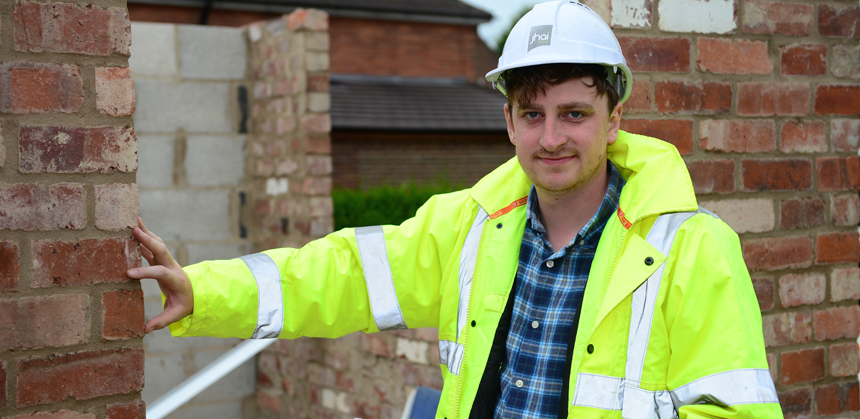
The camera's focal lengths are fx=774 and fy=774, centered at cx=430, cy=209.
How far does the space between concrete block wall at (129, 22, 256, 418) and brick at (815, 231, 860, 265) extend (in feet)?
12.1

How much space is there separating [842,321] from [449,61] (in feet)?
47.6

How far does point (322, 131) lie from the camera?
4719 millimetres

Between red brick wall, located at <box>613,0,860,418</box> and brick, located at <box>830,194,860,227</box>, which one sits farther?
brick, located at <box>830,194,860,227</box>

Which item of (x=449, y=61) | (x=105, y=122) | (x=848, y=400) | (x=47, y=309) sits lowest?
(x=848, y=400)

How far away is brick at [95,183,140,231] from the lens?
1.79 metres

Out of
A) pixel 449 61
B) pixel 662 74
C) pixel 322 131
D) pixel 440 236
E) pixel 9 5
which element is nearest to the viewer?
pixel 9 5

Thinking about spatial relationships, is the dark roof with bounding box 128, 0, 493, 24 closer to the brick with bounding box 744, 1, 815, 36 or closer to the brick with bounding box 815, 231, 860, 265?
the brick with bounding box 744, 1, 815, 36

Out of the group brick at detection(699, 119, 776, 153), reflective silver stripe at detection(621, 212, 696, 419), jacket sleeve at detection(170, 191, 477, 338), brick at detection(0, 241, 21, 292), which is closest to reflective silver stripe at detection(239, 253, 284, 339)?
jacket sleeve at detection(170, 191, 477, 338)

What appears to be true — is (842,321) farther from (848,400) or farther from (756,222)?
(756,222)

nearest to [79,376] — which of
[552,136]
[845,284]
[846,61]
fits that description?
[552,136]

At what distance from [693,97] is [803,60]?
0.43 metres

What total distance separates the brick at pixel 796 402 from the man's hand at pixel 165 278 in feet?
5.99

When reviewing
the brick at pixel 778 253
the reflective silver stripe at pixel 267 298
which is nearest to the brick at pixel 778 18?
the brick at pixel 778 253

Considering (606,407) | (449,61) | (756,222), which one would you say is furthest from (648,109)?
(449,61)
